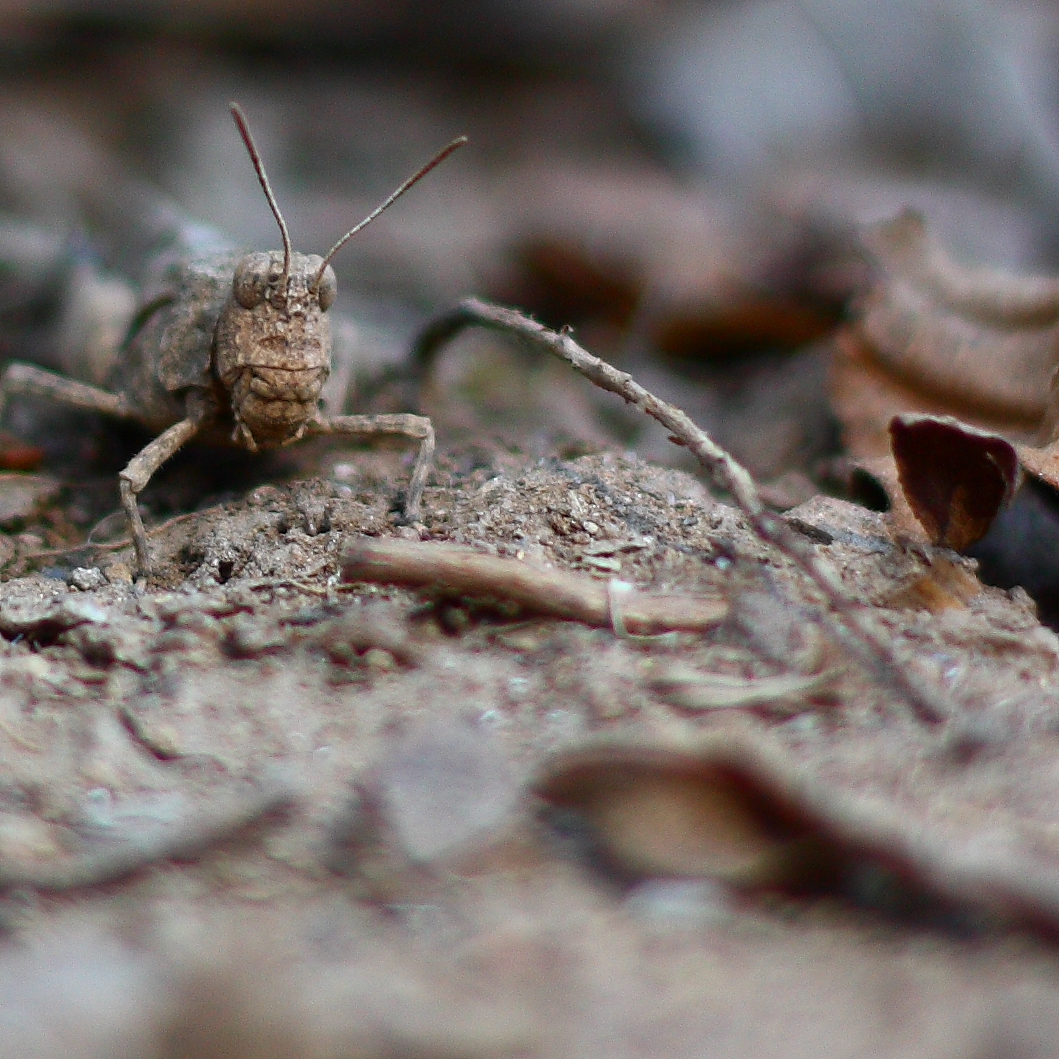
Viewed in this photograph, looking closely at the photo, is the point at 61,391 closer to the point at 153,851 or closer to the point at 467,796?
the point at 153,851

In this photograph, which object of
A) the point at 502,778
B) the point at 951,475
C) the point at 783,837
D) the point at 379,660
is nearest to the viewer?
the point at 783,837

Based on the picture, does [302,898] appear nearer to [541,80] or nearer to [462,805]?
[462,805]

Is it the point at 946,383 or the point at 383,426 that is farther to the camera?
the point at 946,383

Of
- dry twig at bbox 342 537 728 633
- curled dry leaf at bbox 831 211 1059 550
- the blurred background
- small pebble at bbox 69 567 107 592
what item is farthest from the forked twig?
the blurred background

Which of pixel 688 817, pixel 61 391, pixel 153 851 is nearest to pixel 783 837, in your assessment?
pixel 688 817

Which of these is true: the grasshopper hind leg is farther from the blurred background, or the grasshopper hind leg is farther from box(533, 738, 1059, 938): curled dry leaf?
box(533, 738, 1059, 938): curled dry leaf

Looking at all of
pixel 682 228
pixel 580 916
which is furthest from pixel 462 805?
pixel 682 228
